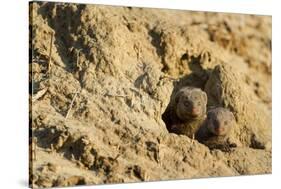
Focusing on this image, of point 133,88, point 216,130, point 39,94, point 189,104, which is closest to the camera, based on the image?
point 39,94

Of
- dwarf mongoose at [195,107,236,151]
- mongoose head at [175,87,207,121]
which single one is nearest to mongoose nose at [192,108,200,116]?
mongoose head at [175,87,207,121]

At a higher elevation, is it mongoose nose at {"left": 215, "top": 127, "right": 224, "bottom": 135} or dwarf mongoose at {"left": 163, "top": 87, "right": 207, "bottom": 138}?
dwarf mongoose at {"left": 163, "top": 87, "right": 207, "bottom": 138}

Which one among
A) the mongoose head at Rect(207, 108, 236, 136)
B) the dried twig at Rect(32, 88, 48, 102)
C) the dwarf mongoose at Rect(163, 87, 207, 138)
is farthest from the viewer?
the mongoose head at Rect(207, 108, 236, 136)

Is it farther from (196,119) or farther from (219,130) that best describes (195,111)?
(219,130)

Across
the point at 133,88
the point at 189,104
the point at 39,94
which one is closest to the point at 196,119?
the point at 189,104

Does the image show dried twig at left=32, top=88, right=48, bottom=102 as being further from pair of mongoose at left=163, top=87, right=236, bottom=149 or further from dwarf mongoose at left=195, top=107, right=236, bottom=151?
dwarf mongoose at left=195, top=107, right=236, bottom=151

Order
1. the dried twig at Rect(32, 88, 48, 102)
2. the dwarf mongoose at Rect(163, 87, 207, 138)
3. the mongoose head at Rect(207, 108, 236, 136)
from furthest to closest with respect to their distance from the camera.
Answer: the mongoose head at Rect(207, 108, 236, 136) → the dwarf mongoose at Rect(163, 87, 207, 138) → the dried twig at Rect(32, 88, 48, 102)

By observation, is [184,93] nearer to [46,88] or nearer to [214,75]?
[214,75]

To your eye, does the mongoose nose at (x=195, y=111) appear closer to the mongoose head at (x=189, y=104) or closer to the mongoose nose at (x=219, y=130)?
the mongoose head at (x=189, y=104)
